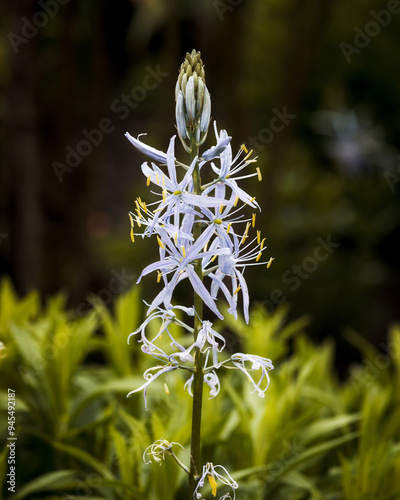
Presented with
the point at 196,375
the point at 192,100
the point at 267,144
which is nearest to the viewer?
the point at 192,100

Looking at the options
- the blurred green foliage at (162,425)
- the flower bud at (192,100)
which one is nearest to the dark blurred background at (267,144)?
the blurred green foliage at (162,425)

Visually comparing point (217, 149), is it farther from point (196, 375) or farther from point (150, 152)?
point (196, 375)

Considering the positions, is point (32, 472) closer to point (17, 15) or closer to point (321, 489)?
point (321, 489)

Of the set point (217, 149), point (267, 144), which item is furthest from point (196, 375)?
point (267, 144)

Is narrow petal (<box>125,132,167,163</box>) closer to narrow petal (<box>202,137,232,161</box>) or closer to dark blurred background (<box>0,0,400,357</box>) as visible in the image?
narrow petal (<box>202,137,232,161</box>)

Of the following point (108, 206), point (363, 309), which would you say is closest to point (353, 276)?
point (363, 309)
